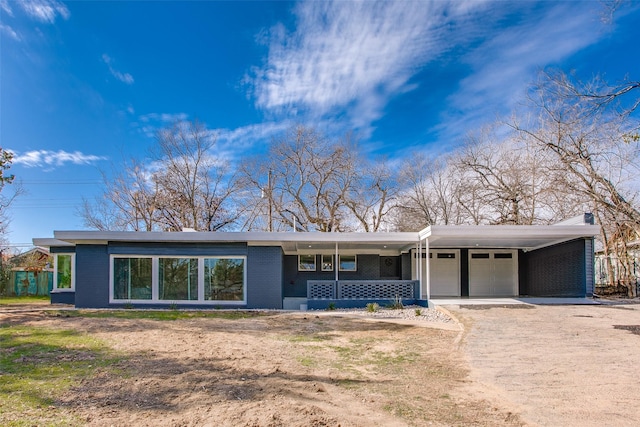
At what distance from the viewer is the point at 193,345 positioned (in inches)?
297

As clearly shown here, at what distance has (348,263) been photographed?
17.9 metres

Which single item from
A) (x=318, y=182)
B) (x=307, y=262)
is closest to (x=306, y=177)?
(x=318, y=182)

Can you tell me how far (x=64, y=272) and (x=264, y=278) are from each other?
889 cm

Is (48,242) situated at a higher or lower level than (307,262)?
higher

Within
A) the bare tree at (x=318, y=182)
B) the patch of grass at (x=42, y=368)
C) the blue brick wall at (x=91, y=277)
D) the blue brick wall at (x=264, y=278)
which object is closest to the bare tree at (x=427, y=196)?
the bare tree at (x=318, y=182)

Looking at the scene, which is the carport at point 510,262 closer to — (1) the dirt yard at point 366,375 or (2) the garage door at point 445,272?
(2) the garage door at point 445,272

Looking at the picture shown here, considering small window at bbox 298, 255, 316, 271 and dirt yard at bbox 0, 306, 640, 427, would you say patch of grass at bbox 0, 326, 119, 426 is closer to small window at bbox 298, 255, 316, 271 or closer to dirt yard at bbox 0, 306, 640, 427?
dirt yard at bbox 0, 306, 640, 427

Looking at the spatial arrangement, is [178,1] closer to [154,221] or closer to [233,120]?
[233,120]

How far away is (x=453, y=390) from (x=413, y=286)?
10232mm

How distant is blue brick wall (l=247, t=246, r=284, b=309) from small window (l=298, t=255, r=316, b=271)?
125 inches

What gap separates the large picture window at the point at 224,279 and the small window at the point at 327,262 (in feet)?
13.8

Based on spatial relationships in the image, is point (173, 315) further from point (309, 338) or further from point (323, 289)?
point (309, 338)

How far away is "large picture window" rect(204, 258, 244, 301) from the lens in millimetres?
14734

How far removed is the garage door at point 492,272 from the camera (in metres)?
17.7
